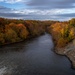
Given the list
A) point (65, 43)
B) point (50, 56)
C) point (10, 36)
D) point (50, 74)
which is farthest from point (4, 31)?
point (50, 74)

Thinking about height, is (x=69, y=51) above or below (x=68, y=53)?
above

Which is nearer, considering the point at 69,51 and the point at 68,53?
the point at 68,53

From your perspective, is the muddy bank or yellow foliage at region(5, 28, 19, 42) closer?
the muddy bank

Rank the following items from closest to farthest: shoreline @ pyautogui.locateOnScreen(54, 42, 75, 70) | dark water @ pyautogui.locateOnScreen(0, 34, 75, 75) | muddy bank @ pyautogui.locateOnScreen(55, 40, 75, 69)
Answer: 1. dark water @ pyautogui.locateOnScreen(0, 34, 75, 75)
2. shoreline @ pyautogui.locateOnScreen(54, 42, 75, 70)
3. muddy bank @ pyautogui.locateOnScreen(55, 40, 75, 69)

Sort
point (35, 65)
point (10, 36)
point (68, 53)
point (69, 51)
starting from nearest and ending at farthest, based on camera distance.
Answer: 1. point (35, 65)
2. point (68, 53)
3. point (69, 51)
4. point (10, 36)

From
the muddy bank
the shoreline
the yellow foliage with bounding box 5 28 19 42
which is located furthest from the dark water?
the yellow foliage with bounding box 5 28 19 42

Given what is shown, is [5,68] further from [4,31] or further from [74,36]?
[4,31]

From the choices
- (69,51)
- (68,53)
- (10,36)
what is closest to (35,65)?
(68,53)

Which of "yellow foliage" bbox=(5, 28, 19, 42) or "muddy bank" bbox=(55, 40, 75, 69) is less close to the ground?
"yellow foliage" bbox=(5, 28, 19, 42)

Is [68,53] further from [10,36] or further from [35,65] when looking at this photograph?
[10,36]

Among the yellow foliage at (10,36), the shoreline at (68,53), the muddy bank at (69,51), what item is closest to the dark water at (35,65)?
the shoreline at (68,53)

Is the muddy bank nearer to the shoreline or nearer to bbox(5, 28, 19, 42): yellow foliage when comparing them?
the shoreline

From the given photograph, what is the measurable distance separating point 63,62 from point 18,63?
324 inches

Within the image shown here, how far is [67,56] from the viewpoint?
40250mm
